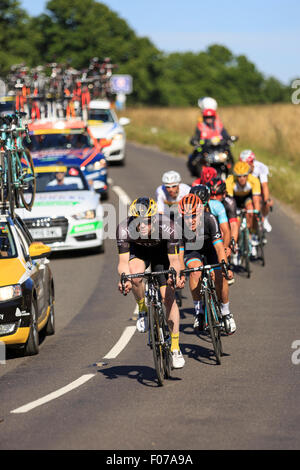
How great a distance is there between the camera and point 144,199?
414 inches

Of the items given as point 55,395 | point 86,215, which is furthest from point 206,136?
point 55,395

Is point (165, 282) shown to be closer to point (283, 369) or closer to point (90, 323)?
point (283, 369)

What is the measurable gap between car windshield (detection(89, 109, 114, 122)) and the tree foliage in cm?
2028

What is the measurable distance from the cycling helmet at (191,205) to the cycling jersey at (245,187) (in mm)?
6099

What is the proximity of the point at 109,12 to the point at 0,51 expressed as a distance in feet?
132

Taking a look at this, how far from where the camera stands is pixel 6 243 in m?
13.0

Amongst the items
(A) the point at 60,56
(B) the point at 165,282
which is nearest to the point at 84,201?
(B) the point at 165,282

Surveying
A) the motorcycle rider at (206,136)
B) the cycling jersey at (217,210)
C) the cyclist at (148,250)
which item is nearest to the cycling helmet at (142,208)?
the cyclist at (148,250)

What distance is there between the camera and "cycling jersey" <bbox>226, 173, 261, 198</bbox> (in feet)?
59.0

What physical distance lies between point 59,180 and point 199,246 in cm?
983

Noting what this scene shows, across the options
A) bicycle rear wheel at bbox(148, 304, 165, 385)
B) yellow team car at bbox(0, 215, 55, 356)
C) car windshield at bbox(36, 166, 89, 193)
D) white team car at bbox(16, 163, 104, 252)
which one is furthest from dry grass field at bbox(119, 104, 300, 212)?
bicycle rear wheel at bbox(148, 304, 165, 385)

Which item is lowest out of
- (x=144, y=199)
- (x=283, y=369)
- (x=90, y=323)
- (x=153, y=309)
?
(x=90, y=323)

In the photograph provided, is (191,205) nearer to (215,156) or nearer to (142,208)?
(142,208)

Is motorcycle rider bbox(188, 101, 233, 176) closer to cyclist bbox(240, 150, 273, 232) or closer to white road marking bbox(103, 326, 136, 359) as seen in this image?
cyclist bbox(240, 150, 273, 232)
